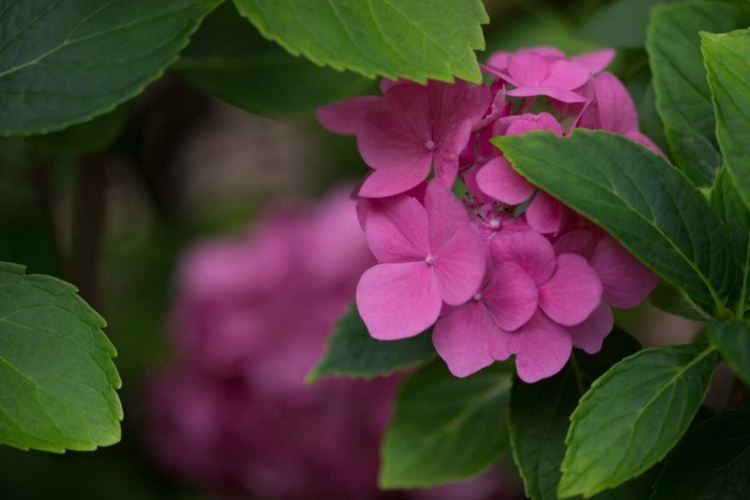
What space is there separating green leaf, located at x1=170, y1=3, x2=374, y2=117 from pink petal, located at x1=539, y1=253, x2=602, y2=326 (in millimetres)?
350

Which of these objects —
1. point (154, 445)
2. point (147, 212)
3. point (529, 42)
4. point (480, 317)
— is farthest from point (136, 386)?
point (480, 317)

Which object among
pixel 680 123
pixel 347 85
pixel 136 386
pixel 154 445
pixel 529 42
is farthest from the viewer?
pixel 136 386

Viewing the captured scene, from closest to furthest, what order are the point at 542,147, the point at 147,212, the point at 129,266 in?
the point at 542,147
the point at 129,266
the point at 147,212

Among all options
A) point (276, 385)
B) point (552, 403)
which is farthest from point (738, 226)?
point (276, 385)

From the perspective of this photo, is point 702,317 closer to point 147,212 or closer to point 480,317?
point 480,317

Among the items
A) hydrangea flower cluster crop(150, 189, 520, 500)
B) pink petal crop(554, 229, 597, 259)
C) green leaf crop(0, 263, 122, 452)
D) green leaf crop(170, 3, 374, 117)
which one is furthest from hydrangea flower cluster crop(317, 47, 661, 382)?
hydrangea flower cluster crop(150, 189, 520, 500)

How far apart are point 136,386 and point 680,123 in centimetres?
104

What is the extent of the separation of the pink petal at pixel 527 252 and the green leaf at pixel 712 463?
0.13 m

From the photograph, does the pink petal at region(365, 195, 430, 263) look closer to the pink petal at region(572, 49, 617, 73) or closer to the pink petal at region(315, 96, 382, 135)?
the pink petal at region(315, 96, 382, 135)

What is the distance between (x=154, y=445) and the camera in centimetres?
126

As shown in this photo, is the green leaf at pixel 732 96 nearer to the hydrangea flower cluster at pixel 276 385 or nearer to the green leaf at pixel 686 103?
the green leaf at pixel 686 103

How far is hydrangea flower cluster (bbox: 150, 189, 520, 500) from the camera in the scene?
1.07 metres

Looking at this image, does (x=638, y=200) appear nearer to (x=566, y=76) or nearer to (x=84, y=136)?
(x=566, y=76)

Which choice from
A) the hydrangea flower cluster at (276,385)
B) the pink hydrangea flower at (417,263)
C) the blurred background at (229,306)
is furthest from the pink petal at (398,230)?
the hydrangea flower cluster at (276,385)
